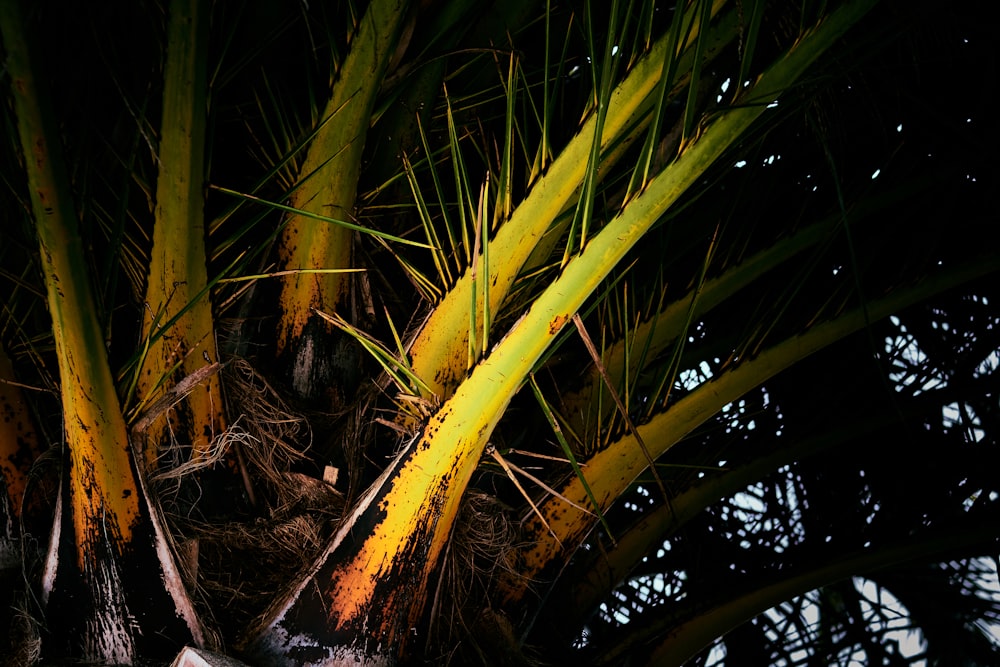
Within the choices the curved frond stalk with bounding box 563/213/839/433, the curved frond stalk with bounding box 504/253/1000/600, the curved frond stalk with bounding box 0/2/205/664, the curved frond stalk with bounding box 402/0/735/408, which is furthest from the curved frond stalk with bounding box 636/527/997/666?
the curved frond stalk with bounding box 0/2/205/664

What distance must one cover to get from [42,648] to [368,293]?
24.7 inches

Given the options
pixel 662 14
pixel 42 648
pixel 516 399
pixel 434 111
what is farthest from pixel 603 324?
pixel 42 648

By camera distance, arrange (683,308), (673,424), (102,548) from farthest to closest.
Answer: (683,308) < (673,424) < (102,548)

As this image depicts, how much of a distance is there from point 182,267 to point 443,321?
0.32 metres

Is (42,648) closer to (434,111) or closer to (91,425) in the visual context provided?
(91,425)

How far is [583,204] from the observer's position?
83 centimetres

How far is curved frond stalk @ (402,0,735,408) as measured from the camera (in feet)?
2.90

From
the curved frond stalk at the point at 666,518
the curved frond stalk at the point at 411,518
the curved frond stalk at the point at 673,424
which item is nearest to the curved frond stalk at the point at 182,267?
the curved frond stalk at the point at 411,518

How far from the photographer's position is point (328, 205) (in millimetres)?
1080

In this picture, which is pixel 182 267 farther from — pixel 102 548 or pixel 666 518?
pixel 666 518

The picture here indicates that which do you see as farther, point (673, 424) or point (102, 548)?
point (673, 424)

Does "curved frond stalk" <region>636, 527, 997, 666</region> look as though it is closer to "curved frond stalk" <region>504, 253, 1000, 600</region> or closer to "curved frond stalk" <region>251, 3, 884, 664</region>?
"curved frond stalk" <region>504, 253, 1000, 600</region>

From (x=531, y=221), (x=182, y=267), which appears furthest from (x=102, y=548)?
(x=531, y=221)

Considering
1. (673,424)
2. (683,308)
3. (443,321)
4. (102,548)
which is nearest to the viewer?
(102,548)
